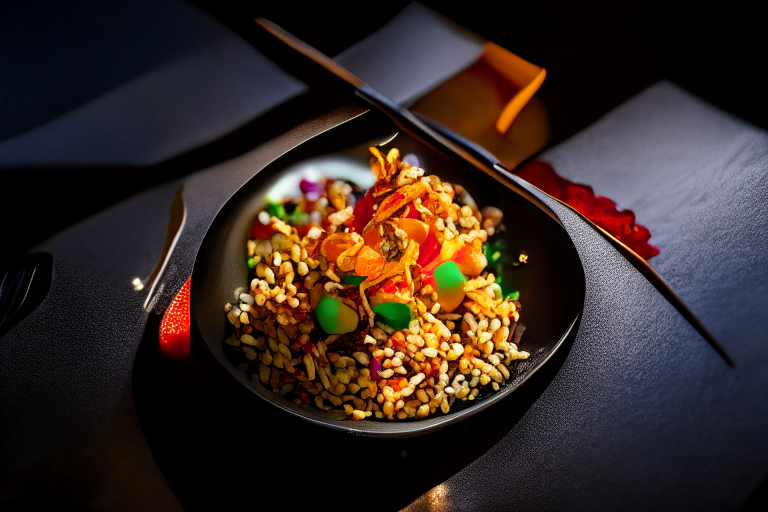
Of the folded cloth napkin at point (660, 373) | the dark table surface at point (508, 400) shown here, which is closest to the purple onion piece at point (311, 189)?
the dark table surface at point (508, 400)

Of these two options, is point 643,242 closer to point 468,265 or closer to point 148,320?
point 468,265

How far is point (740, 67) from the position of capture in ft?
2.74

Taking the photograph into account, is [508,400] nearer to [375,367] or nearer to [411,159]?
[375,367]

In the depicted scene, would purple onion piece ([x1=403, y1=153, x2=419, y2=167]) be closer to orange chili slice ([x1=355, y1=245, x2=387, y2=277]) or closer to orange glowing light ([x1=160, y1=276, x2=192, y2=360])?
orange chili slice ([x1=355, y1=245, x2=387, y2=277])

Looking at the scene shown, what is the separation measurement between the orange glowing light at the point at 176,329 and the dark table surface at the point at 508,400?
2 cm

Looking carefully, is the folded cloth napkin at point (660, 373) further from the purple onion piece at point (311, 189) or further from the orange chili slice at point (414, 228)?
the purple onion piece at point (311, 189)

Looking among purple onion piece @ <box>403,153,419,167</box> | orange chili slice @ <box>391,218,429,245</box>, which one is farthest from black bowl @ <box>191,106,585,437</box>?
orange chili slice @ <box>391,218,429,245</box>

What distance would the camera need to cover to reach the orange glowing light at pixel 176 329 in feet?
2.00

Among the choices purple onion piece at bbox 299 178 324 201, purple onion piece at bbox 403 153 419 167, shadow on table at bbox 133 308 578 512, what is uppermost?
purple onion piece at bbox 403 153 419 167

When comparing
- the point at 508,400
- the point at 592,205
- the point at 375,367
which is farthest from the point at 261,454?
the point at 592,205

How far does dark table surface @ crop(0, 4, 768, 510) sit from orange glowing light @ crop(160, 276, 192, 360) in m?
0.02

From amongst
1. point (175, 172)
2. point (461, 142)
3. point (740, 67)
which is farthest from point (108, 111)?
point (740, 67)

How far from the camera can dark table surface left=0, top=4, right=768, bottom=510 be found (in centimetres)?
58

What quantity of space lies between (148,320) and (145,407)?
4.2 inches
